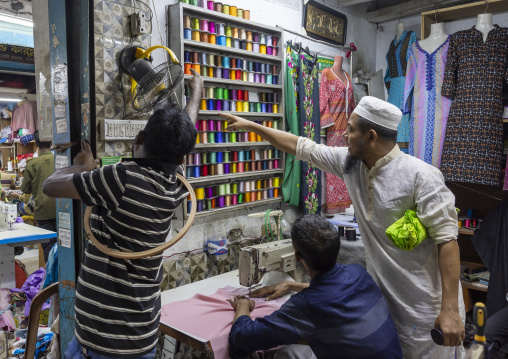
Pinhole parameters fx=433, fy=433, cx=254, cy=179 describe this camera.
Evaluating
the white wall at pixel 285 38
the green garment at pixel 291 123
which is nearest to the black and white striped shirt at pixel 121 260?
the white wall at pixel 285 38

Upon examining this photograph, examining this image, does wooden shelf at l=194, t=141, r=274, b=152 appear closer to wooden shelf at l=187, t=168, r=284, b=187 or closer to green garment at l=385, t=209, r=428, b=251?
wooden shelf at l=187, t=168, r=284, b=187

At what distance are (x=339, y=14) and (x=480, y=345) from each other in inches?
170

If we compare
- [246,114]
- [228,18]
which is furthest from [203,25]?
[246,114]

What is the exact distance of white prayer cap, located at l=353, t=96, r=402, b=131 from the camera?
1.90 m

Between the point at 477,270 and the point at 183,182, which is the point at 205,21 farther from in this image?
the point at 477,270

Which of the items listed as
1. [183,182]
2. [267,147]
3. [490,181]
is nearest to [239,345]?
[183,182]

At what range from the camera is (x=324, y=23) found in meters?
4.49

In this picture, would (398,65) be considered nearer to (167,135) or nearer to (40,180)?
(167,135)

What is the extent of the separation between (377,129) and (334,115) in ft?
8.26

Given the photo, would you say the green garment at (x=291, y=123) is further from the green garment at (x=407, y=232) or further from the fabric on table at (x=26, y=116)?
the fabric on table at (x=26, y=116)

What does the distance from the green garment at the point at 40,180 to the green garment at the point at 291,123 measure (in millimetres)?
2793

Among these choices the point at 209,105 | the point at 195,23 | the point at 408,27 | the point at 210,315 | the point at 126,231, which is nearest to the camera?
the point at 126,231

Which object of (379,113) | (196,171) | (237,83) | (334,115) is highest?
(237,83)

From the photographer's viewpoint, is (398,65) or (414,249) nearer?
(414,249)
